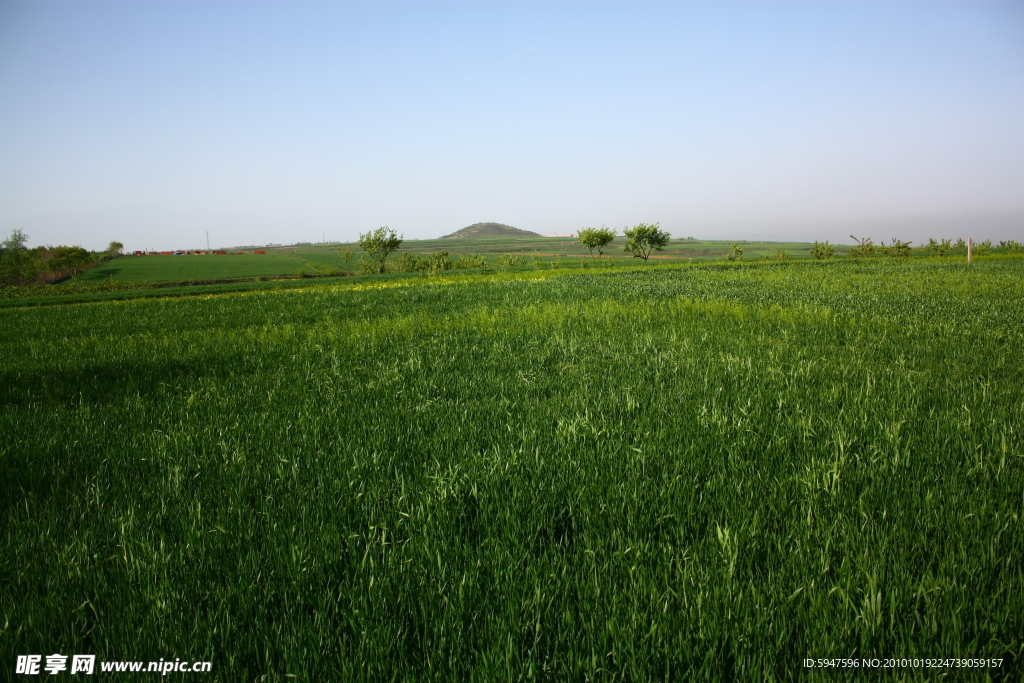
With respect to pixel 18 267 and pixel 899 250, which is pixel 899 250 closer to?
pixel 899 250

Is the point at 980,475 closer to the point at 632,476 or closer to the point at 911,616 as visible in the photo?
the point at 911,616

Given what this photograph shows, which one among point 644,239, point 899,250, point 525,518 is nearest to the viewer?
point 525,518

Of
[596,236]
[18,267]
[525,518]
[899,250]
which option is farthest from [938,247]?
[18,267]

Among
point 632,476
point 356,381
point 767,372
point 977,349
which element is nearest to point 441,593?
point 632,476

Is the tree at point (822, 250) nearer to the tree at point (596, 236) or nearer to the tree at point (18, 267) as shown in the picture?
the tree at point (596, 236)

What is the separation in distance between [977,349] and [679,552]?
896 centimetres

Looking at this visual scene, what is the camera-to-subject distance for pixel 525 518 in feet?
10.6

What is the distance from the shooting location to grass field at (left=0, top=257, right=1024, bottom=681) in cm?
215

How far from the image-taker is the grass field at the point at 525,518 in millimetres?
2146

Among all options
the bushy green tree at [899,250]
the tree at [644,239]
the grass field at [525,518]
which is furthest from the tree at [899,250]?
the grass field at [525,518]

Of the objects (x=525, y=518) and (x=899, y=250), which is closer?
Answer: (x=525, y=518)

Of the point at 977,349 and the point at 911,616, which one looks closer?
the point at 911,616

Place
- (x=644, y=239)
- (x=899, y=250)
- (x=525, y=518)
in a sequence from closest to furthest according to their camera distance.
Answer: (x=525, y=518) < (x=899, y=250) < (x=644, y=239)

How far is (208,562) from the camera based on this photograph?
2742 mm
